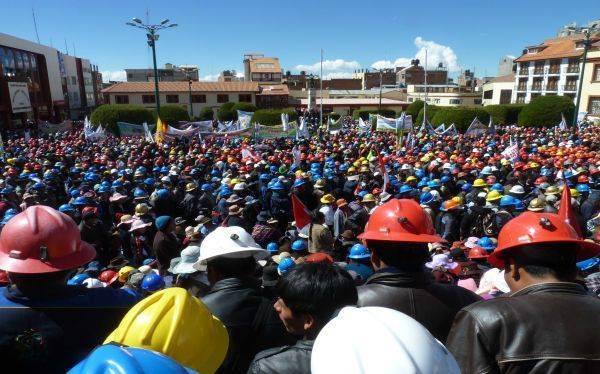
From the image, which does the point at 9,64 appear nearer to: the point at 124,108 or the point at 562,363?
the point at 124,108

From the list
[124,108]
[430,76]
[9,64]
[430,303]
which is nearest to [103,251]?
[430,303]

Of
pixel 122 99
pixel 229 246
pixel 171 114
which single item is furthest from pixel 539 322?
pixel 122 99

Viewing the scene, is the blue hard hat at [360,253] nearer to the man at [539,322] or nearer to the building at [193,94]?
the man at [539,322]

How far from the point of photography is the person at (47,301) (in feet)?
5.73

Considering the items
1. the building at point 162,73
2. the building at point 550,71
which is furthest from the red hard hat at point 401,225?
the building at point 162,73

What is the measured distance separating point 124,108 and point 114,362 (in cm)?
2982

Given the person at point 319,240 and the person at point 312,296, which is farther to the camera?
the person at point 319,240

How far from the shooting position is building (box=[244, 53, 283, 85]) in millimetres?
71625

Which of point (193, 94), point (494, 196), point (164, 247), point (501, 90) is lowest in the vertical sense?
point (164, 247)

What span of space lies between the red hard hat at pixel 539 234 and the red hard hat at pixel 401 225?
408 millimetres

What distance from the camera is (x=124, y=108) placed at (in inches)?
1096

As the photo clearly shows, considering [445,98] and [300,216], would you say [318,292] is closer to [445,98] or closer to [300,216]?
[300,216]

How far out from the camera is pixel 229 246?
2.54 metres

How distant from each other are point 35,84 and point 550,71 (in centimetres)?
6239
